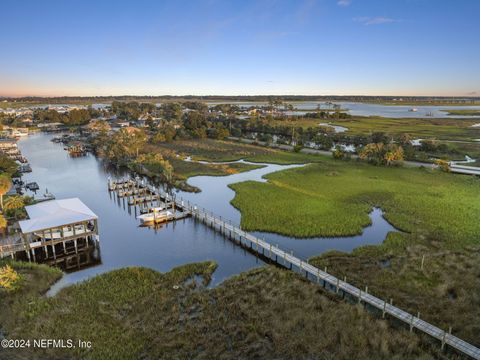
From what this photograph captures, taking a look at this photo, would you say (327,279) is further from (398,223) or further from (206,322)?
(398,223)

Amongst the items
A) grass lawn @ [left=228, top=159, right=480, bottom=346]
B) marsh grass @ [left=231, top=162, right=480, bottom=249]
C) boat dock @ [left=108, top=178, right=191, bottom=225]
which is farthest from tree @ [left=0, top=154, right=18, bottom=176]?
grass lawn @ [left=228, top=159, right=480, bottom=346]

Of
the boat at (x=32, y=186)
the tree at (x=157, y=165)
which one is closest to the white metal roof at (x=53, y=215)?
the boat at (x=32, y=186)

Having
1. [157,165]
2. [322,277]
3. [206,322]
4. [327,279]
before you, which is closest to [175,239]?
[206,322]

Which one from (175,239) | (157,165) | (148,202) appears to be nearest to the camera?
(175,239)

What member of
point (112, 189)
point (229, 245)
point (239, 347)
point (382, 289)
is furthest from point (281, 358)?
point (112, 189)

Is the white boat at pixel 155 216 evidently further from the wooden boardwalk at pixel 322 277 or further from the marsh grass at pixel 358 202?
the marsh grass at pixel 358 202

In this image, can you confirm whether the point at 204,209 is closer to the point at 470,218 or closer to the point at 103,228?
the point at 103,228

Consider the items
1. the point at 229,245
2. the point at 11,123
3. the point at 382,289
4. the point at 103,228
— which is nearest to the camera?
the point at 382,289
